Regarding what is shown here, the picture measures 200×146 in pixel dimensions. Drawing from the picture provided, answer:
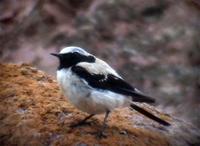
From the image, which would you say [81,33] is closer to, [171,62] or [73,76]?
[171,62]

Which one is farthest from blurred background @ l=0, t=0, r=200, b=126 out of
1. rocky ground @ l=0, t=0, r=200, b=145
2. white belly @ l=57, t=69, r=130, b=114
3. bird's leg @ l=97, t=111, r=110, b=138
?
white belly @ l=57, t=69, r=130, b=114

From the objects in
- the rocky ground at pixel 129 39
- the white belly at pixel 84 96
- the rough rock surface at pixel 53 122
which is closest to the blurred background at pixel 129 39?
the rocky ground at pixel 129 39

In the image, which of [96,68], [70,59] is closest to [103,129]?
[96,68]

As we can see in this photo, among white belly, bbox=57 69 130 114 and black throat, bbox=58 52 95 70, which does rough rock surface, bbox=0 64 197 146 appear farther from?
black throat, bbox=58 52 95 70

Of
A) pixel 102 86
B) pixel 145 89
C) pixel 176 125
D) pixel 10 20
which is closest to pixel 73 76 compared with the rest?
pixel 102 86

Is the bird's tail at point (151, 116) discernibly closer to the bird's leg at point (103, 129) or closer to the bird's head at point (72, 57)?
the bird's leg at point (103, 129)

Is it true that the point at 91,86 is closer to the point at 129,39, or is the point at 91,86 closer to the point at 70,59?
the point at 70,59

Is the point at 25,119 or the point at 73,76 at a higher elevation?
the point at 73,76
